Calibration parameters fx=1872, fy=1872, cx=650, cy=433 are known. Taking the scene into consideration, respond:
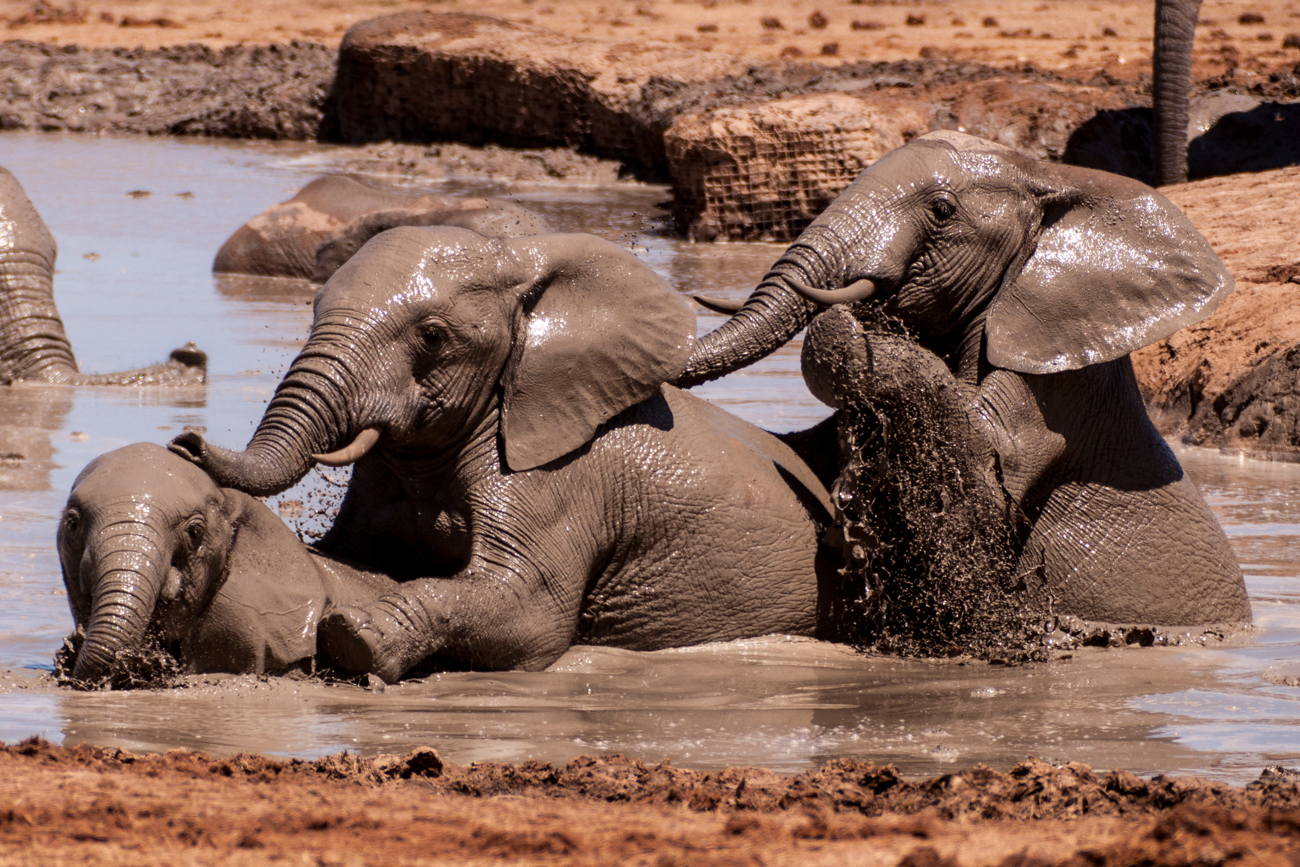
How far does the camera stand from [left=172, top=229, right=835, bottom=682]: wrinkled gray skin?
571 cm

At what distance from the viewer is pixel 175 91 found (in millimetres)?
28891

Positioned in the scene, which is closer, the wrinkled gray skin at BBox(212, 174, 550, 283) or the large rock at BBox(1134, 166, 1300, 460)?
the large rock at BBox(1134, 166, 1300, 460)

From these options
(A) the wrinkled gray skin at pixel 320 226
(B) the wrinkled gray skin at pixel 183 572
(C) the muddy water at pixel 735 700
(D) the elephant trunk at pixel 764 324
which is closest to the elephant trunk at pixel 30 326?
(C) the muddy water at pixel 735 700

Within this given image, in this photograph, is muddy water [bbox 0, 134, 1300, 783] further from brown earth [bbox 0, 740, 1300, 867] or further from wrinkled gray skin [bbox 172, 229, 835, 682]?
brown earth [bbox 0, 740, 1300, 867]

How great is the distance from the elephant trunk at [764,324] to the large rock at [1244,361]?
509 cm

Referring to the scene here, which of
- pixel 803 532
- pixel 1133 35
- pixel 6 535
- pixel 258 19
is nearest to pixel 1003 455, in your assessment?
pixel 803 532

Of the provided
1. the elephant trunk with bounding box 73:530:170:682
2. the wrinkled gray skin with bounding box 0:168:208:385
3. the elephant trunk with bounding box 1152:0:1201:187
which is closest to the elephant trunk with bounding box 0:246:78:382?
the wrinkled gray skin with bounding box 0:168:208:385

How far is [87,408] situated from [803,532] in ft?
19.4

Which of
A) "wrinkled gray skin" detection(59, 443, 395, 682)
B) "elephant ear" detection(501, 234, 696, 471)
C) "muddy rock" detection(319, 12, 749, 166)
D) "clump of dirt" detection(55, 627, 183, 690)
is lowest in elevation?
"muddy rock" detection(319, 12, 749, 166)

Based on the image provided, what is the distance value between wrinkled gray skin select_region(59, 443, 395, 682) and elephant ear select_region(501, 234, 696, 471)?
829mm

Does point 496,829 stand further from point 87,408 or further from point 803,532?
point 87,408

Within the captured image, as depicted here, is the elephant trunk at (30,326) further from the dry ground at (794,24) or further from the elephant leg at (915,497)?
the dry ground at (794,24)

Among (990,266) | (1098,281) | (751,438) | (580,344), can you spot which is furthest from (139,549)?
(1098,281)

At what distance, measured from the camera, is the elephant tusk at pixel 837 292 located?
652cm
